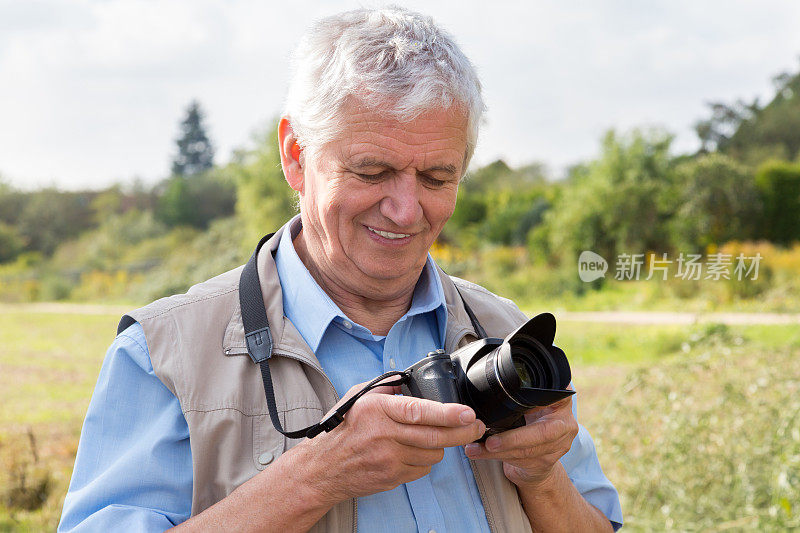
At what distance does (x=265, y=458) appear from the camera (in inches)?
53.9

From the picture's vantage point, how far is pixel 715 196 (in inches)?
439

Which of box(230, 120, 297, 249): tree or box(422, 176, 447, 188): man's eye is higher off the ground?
box(422, 176, 447, 188): man's eye

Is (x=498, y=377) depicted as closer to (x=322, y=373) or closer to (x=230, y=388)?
(x=322, y=373)

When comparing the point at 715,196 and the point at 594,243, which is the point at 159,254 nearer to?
the point at 594,243

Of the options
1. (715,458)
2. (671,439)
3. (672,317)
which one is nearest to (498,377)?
(671,439)

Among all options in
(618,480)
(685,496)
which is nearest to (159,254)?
(618,480)

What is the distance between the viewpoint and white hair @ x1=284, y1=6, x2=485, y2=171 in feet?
4.74

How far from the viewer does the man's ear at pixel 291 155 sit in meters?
1.62

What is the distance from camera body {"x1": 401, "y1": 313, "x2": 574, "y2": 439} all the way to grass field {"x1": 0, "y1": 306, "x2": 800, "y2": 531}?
7.69 ft

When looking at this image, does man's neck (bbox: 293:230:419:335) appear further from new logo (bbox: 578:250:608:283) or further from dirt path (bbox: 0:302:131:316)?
new logo (bbox: 578:250:608:283)

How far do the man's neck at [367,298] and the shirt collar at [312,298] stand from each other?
0.14 feet

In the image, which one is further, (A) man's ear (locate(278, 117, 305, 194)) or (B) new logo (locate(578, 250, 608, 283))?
(B) new logo (locate(578, 250, 608, 283))

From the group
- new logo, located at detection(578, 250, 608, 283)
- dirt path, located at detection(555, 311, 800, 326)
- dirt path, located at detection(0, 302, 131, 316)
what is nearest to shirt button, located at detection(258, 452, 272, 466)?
dirt path, located at detection(555, 311, 800, 326)

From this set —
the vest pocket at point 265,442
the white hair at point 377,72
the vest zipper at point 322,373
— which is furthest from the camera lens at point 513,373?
the white hair at point 377,72
